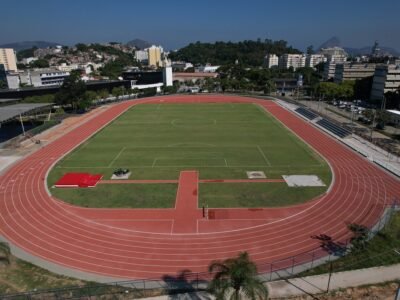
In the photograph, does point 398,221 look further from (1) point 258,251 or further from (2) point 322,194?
(1) point 258,251

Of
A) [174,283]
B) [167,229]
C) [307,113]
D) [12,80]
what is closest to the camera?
[174,283]

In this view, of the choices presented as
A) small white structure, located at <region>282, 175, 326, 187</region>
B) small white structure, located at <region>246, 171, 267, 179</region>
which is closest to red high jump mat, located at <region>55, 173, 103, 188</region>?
small white structure, located at <region>246, 171, 267, 179</region>

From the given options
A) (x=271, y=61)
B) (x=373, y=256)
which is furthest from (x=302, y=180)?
(x=271, y=61)

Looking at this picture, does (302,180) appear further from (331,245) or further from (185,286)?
(185,286)

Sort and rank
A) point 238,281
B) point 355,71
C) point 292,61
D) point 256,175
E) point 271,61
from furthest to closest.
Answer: point 271,61 → point 292,61 → point 355,71 → point 256,175 → point 238,281

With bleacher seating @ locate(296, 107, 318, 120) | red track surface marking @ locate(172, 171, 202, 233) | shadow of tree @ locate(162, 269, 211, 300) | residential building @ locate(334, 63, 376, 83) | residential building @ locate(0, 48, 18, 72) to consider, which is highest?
residential building @ locate(0, 48, 18, 72)

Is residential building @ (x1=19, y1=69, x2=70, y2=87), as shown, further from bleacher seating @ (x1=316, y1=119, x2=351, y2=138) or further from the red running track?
the red running track

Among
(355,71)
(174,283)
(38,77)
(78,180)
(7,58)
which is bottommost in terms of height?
(174,283)

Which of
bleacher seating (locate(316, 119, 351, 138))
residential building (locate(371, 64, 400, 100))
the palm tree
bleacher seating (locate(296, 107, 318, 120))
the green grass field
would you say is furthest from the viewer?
residential building (locate(371, 64, 400, 100))
